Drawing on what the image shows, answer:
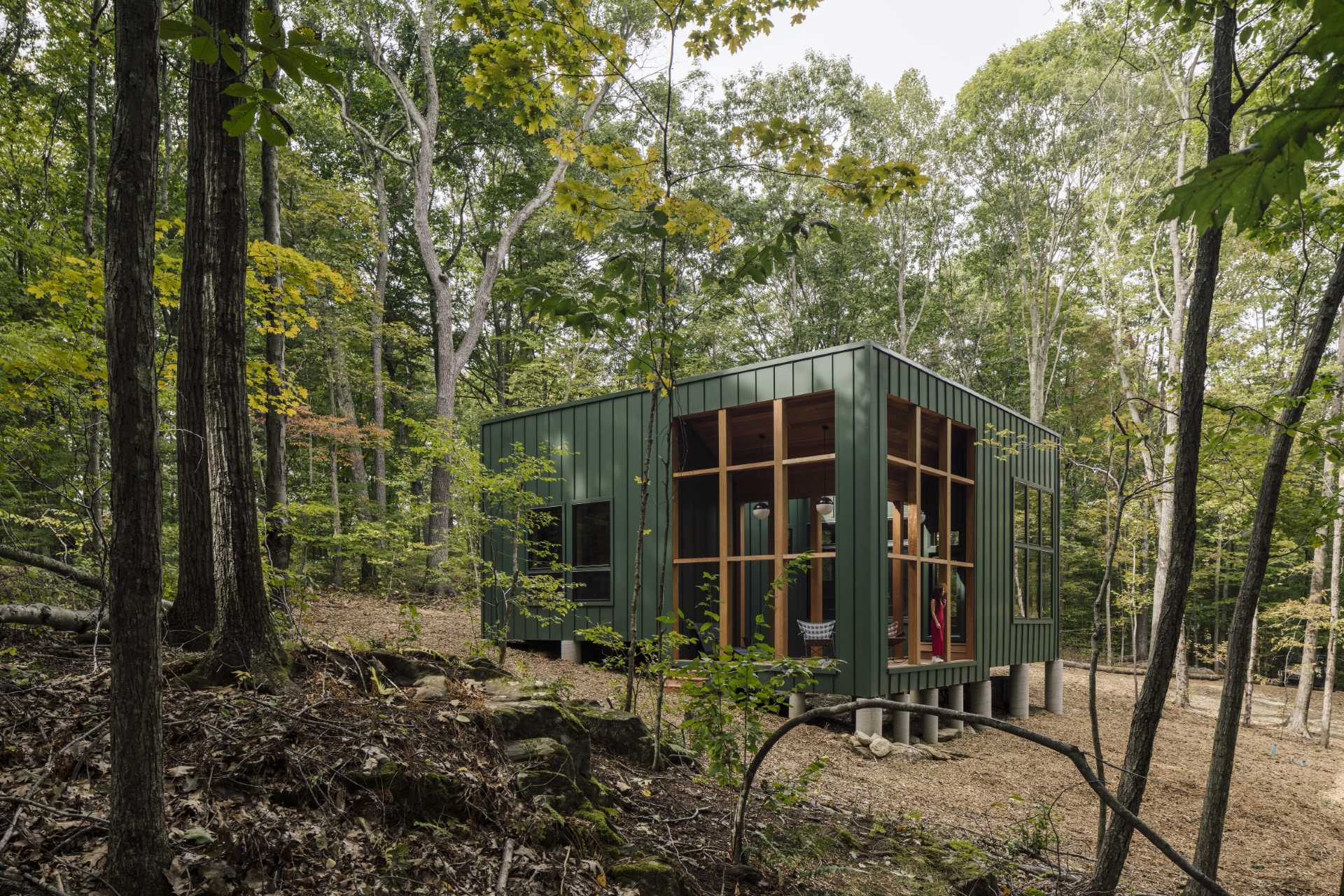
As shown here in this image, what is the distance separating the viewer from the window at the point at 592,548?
10.1 m

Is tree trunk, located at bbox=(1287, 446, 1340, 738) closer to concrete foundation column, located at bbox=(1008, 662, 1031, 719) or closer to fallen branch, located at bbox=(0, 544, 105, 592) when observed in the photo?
concrete foundation column, located at bbox=(1008, 662, 1031, 719)

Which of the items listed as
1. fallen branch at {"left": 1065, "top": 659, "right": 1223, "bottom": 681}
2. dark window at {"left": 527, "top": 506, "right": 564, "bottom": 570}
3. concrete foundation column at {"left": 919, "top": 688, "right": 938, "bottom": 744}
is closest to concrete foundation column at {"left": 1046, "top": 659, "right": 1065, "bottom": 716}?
concrete foundation column at {"left": 919, "top": 688, "right": 938, "bottom": 744}

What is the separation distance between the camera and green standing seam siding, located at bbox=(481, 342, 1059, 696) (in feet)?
25.2

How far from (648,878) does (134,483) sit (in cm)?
236

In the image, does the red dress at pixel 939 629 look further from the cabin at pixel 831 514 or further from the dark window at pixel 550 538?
the dark window at pixel 550 538

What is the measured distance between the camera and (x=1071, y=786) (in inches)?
126

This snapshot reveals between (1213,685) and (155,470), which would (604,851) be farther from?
(1213,685)

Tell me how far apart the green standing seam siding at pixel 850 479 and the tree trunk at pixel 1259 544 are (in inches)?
152

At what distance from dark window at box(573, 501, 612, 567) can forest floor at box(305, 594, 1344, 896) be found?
58.7 inches

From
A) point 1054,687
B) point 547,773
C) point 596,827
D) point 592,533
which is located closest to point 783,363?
point 592,533

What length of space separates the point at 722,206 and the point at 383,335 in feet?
31.1

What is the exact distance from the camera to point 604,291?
3566 millimetres

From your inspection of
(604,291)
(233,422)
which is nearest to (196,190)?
(233,422)

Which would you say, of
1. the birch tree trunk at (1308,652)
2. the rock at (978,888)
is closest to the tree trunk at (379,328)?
the rock at (978,888)
